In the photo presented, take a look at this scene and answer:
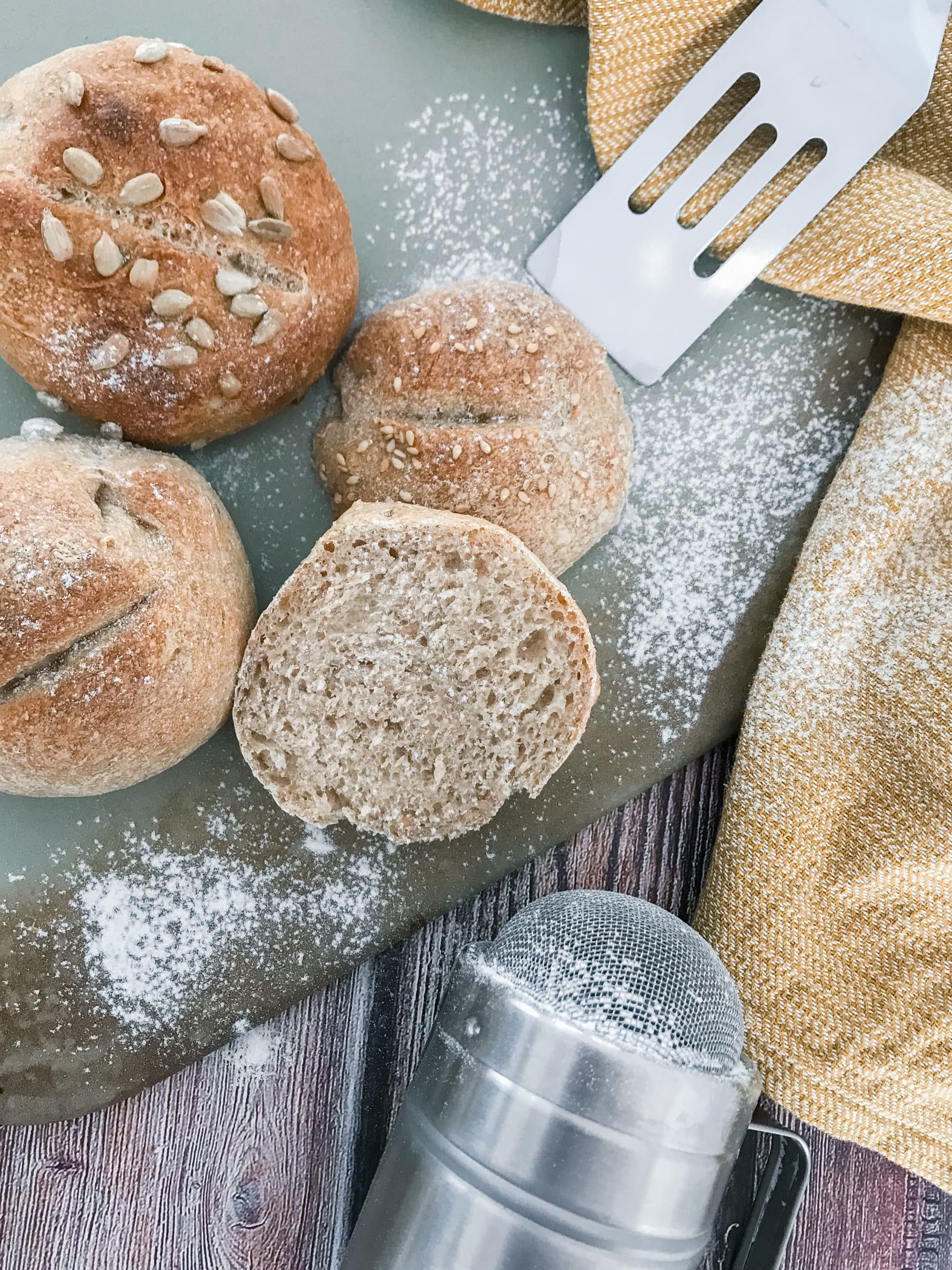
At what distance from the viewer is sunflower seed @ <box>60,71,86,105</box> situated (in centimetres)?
143

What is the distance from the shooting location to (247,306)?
4.97 ft

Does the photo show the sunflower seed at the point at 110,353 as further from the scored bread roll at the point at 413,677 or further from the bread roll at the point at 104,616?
the scored bread roll at the point at 413,677

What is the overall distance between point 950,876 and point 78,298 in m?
1.74

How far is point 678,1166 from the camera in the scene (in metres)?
1.38

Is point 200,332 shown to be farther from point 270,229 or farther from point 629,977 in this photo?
point 629,977

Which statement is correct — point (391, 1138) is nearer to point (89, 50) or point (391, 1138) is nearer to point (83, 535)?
point (83, 535)

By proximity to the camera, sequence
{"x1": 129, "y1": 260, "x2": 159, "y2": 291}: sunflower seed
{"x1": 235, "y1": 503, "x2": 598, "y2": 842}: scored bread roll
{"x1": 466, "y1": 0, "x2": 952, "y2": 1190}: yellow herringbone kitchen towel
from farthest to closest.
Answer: {"x1": 466, "y1": 0, "x2": 952, "y2": 1190}: yellow herringbone kitchen towel
{"x1": 235, "y1": 503, "x2": 598, "y2": 842}: scored bread roll
{"x1": 129, "y1": 260, "x2": 159, "y2": 291}: sunflower seed

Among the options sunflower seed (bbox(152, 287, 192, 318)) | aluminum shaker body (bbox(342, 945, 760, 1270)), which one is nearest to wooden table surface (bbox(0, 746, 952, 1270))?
aluminum shaker body (bbox(342, 945, 760, 1270))

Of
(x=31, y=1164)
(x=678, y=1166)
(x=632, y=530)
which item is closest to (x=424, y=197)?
(x=632, y=530)

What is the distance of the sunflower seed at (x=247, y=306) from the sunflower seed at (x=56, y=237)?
25cm

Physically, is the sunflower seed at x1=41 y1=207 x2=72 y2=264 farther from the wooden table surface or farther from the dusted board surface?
the wooden table surface

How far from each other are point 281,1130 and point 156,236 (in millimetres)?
1614

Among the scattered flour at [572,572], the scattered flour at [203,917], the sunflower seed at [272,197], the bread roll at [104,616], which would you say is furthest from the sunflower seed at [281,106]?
the scattered flour at [203,917]

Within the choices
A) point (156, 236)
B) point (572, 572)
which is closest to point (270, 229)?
point (156, 236)
